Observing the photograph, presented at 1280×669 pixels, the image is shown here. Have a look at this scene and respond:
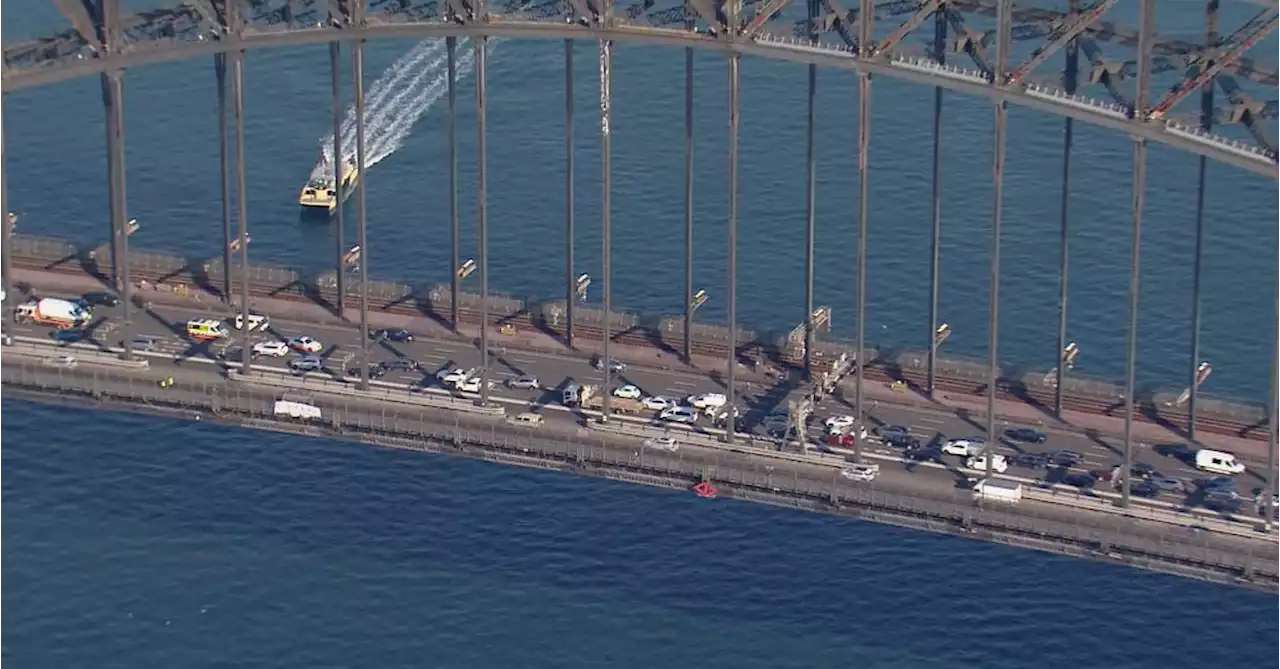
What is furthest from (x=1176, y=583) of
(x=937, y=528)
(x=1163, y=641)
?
(x=937, y=528)

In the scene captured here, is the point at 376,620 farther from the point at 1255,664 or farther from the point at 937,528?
the point at 1255,664

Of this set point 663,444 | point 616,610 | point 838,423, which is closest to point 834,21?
point 838,423

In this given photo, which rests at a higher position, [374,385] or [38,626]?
[374,385]

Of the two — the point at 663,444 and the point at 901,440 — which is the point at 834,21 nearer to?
the point at 901,440

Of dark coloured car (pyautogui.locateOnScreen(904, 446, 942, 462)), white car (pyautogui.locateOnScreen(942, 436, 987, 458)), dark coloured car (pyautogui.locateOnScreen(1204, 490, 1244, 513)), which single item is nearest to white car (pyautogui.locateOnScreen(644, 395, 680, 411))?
dark coloured car (pyautogui.locateOnScreen(904, 446, 942, 462))

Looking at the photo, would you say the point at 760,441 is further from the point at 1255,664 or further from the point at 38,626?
the point at 38,626

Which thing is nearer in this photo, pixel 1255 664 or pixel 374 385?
pixel 1255 664
